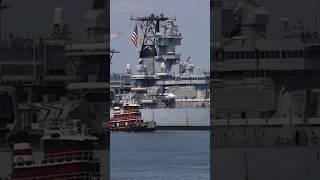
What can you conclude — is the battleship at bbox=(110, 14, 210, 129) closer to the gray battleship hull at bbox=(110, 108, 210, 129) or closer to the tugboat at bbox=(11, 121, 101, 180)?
the gray battleship hull at bbox=(110, 108, 210, 129)

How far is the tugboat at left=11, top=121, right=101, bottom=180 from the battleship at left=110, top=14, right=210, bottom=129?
39.5 metres

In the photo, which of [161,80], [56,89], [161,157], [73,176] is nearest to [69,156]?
[73,176]

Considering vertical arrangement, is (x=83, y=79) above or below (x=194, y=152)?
above

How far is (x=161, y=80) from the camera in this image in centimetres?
→ 5784

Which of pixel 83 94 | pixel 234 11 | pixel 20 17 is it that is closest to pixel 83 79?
pixel 83 94

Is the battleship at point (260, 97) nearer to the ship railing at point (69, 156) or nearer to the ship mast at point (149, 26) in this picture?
the ship railing at point (69, 156)

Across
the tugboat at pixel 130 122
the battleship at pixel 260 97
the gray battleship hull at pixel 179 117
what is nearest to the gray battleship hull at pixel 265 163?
the battleship at pixel 260 97

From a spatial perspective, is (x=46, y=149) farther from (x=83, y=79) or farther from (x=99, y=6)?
(x=99, y=6)

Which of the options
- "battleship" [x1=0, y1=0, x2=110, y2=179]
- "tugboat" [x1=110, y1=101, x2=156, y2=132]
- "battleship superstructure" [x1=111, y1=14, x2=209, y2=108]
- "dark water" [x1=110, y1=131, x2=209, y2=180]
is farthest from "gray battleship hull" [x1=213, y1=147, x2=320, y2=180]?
"battleship superstructure" [x1=111, y1=14, x2=209, y2=108]

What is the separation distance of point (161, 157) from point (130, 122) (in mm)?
17408

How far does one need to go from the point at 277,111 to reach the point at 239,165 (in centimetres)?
73

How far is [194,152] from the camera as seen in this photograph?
110ft

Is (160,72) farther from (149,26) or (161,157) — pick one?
(161,157)

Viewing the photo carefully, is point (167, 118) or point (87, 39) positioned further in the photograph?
point (167, 118)
